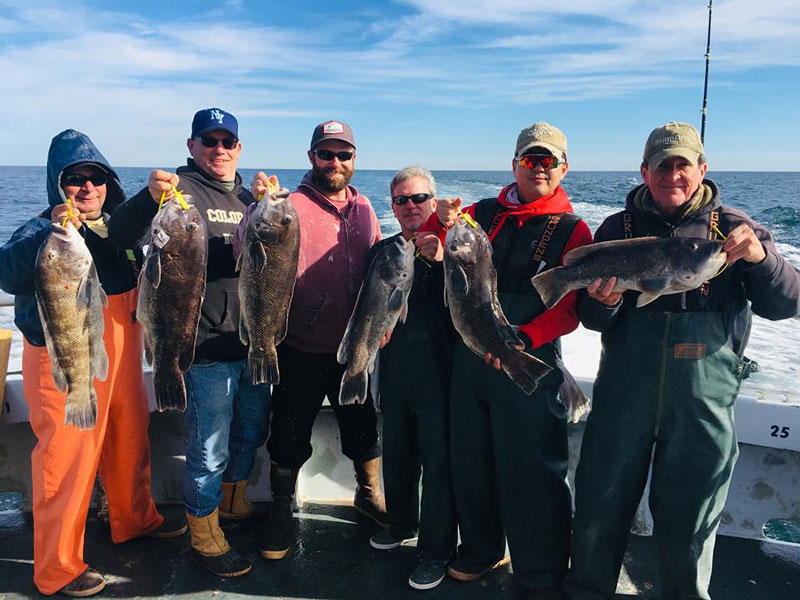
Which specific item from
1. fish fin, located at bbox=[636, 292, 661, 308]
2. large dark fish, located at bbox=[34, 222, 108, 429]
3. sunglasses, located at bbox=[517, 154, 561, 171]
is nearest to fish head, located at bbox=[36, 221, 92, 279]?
large dark fish, located at bbox=[34, 222, 108, 429]

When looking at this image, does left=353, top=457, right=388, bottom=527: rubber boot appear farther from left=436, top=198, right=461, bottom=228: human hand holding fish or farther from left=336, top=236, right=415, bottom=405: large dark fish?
left=436, top=198, right=461, bottom=228: human hand holding fish

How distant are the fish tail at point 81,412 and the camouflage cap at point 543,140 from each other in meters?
3.20

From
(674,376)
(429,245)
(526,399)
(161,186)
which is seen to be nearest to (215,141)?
(161,186)

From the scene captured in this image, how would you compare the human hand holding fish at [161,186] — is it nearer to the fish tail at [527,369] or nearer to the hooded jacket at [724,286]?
the fish tail at [527,369]

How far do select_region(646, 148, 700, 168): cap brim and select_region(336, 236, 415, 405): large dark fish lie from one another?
1565 millimetres

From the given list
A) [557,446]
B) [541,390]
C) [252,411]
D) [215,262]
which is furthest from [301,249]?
[557,446]

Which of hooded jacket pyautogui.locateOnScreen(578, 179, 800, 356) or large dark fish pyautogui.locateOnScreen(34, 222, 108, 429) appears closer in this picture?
hooded jacket pyautogui.locateOnScreen(578, 179, 800, 356)

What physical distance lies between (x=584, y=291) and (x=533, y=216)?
0.59 metres

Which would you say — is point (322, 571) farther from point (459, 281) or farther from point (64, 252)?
point (64, 252)

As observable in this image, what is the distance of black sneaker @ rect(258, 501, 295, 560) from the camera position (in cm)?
448

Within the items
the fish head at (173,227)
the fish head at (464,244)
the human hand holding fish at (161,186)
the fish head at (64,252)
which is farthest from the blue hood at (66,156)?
the fish head at (464,244)

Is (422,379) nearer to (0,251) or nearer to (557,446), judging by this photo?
(557,446)

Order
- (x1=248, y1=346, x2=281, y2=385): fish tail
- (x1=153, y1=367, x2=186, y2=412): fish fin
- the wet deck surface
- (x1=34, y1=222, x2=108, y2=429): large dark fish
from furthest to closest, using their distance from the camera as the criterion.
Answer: the wet deck surface → (x1=248, y1=346, x2=281, y2=385): fish tail → (x1=153, y1=367, x2=186, y2=412): fish fin → (x1=34, y1=222, x2=108, y2=429): large dark fish

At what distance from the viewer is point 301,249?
4.35 metres
